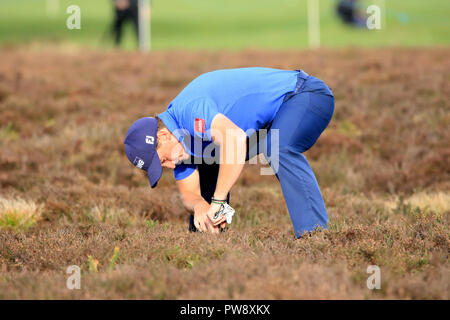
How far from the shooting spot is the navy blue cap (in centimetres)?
411

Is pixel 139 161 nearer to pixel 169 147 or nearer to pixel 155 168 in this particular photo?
pixel 155 168

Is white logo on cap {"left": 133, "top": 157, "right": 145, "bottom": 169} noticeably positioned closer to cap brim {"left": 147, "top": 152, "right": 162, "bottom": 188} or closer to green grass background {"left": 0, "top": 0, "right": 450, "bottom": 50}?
cap brim {"left": 147, "top": 152, "right": 162, "bottom": 188}

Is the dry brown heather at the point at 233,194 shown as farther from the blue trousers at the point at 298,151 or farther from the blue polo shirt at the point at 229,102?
the blue polo shirt at the point at 229,102

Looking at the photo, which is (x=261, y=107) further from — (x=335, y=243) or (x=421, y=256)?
(x=421, y=256)

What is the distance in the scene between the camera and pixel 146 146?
4.11m

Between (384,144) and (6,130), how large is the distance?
5282mm

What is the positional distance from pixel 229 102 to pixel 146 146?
→ 649 mm

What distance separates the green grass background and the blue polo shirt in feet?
48.9

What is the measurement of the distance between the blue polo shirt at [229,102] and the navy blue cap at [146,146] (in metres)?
0.11

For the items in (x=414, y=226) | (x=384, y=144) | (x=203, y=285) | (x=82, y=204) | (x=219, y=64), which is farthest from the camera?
(x=219, y=64)

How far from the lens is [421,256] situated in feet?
12.2

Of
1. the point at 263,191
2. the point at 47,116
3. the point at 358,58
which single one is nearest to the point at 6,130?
the point at 47,116

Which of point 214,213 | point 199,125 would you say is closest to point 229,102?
point 199,125

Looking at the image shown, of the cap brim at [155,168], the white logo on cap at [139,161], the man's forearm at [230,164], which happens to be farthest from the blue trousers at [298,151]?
the white logo on cap at [139,161]
